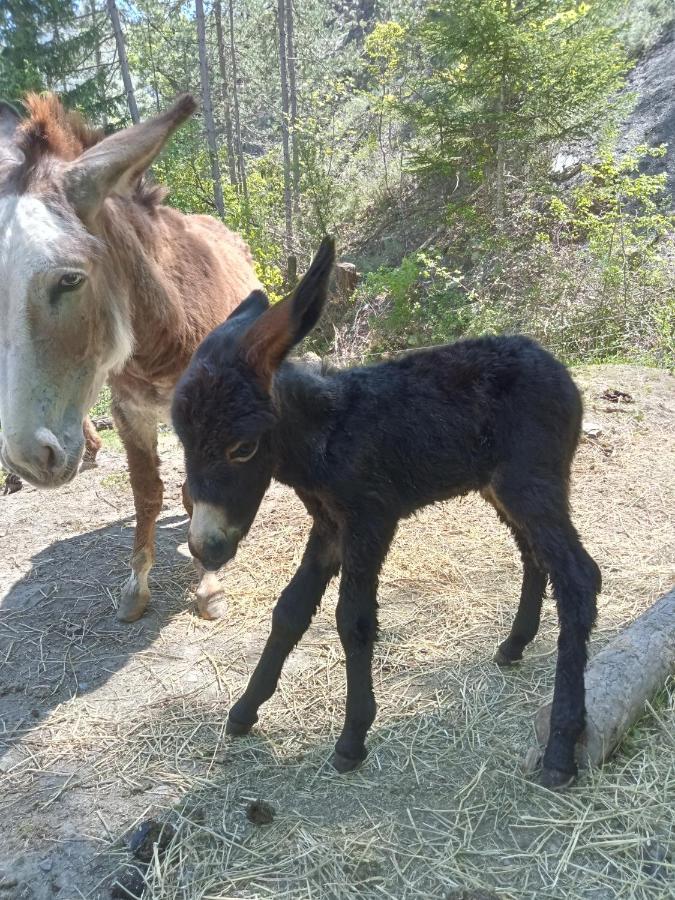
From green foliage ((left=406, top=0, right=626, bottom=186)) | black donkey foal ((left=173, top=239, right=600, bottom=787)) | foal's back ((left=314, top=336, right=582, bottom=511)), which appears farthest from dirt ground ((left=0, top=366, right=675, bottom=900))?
green foliage ((left=406, top=0, right=626, bottom=186))

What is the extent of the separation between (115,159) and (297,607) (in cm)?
200

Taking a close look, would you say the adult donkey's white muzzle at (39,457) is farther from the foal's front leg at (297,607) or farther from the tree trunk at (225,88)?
the tree trunk at (225,88)

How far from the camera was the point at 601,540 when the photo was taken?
400 cm

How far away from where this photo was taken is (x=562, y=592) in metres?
2.31

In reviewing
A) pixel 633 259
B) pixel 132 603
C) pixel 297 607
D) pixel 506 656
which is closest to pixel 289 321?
pixel 297 607

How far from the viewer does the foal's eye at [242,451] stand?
6.78 ft

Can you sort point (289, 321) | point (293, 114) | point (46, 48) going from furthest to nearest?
point (293, 114) → point (46, 48) → point (289, 321)

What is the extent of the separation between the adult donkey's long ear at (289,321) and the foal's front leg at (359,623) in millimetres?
683

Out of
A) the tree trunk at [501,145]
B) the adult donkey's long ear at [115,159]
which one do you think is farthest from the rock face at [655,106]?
the adult donkey's long ear at [115,159]

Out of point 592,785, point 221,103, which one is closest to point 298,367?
point 592,785

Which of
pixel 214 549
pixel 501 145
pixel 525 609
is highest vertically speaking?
pixel 501 145

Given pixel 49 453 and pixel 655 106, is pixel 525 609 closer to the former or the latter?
pixel 49 453

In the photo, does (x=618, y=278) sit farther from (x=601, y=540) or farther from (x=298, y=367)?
(x=298, y=367)

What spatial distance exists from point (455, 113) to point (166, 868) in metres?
12.1
